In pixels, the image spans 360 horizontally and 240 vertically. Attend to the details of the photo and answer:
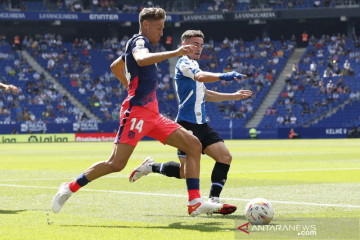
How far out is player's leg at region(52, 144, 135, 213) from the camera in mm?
Answer: 8531

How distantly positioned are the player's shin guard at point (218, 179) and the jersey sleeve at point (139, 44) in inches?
85.1

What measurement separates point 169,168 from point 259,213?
2.64m

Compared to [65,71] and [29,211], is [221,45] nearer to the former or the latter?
[65,71]

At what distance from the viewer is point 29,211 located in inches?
377

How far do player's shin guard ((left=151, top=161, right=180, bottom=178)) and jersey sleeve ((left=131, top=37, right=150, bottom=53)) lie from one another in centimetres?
224

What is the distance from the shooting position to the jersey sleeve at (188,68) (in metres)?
9.24

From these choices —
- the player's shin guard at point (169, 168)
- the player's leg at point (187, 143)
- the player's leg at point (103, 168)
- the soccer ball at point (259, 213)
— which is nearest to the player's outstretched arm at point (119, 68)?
the player's leg at point (187, 143)

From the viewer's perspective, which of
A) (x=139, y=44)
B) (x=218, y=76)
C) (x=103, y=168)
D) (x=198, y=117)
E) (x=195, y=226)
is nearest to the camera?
(x=195, y=226)

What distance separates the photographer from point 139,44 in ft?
27.9

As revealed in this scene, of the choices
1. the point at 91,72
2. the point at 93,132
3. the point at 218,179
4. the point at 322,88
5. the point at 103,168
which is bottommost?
the point at 93,132

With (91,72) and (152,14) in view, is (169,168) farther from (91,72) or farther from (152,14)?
(91,72)

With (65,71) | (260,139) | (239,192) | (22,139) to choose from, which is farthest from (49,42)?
(239,192)

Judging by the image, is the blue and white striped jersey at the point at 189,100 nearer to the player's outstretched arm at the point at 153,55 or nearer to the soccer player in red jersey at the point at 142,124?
the soccer player in red jersey at the point at 142,124

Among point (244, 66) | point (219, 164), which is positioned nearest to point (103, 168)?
point (219, 164)
